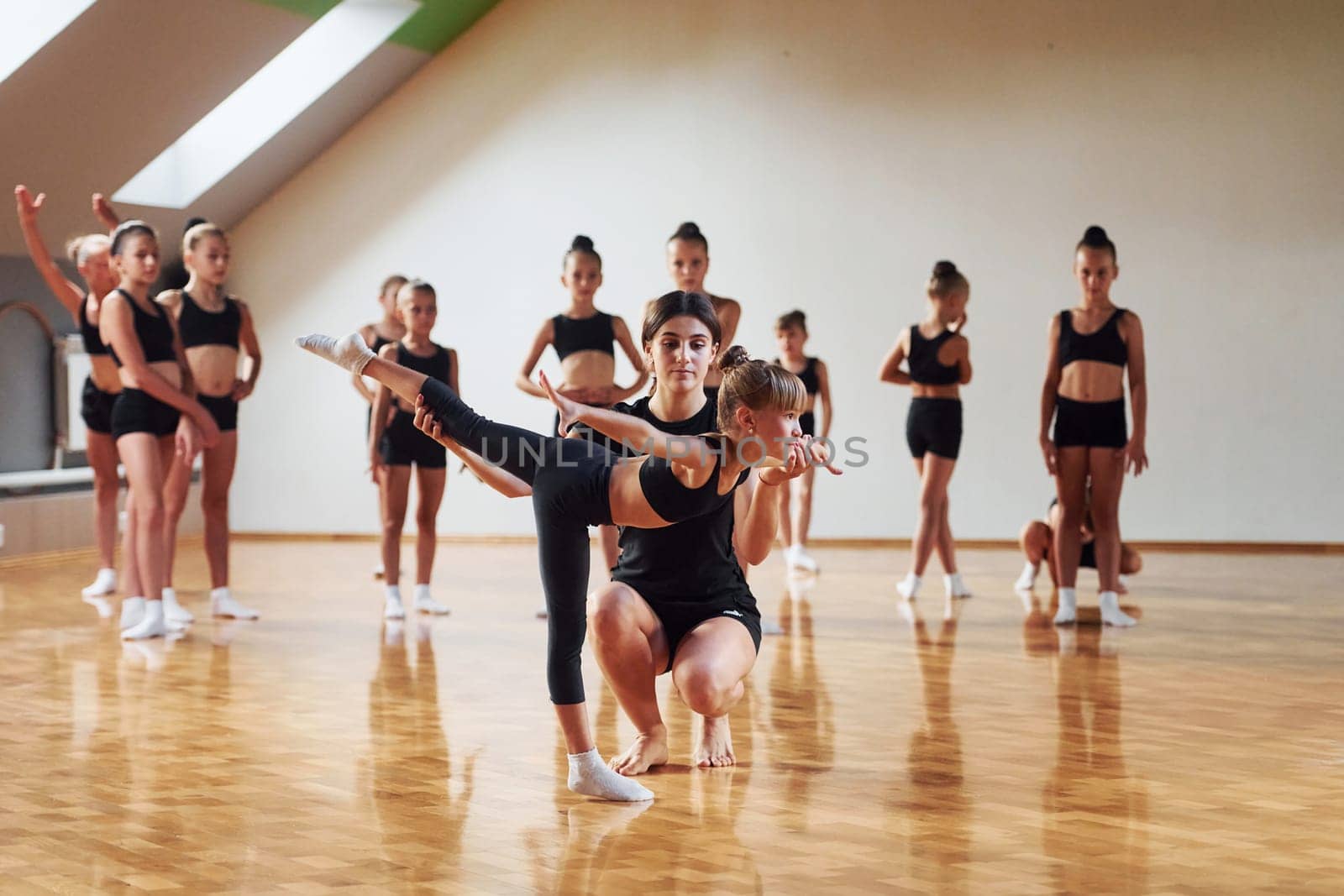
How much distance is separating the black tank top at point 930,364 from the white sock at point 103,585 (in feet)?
12.3

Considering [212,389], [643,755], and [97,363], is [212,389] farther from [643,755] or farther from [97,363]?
[643,755]

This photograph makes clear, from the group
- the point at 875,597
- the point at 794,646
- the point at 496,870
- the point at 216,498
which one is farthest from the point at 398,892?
Answer: the point at 875,597

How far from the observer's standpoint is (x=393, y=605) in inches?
239

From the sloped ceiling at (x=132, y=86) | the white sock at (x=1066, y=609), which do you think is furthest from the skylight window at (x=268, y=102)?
the white sock at (x=1066, y=609)

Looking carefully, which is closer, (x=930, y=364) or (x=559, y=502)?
(x=559, y=502)

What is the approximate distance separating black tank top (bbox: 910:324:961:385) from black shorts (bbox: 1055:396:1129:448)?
72cm

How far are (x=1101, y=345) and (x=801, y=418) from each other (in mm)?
2221

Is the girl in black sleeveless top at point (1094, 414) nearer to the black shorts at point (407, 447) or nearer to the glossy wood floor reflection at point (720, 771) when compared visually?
the glossy wood floor reflection at point (720, 771)

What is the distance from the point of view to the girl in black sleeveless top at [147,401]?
5.44 m

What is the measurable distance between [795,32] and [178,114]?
3640 millimetres

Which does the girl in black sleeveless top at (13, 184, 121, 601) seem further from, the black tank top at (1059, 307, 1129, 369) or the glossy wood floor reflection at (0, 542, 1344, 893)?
the black tank top at (1059, 307, 1129, 369)

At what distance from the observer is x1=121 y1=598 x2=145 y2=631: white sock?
565cm

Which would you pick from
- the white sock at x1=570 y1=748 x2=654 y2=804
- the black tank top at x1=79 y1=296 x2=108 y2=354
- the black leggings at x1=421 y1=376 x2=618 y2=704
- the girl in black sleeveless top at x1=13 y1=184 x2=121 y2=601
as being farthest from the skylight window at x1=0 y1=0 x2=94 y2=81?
the white sock at x1=570 y1=748 x2=654 y2=804

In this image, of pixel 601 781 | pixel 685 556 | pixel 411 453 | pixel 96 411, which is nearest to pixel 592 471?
pixel 685 556
